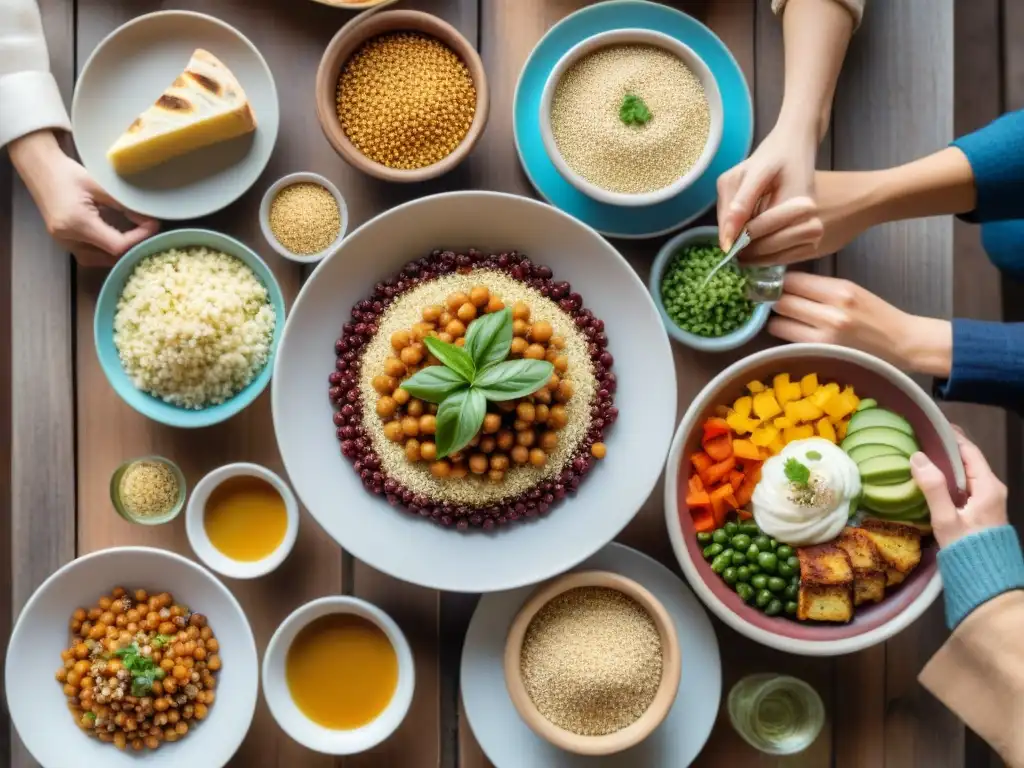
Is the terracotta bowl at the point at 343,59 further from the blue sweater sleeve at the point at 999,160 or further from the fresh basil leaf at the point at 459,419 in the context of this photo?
the blue sweater sleeve at the point at 999,160

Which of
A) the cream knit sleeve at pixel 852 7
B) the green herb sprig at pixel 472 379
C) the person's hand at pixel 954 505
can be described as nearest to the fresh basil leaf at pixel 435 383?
the green herb sprig at pixel 472 379

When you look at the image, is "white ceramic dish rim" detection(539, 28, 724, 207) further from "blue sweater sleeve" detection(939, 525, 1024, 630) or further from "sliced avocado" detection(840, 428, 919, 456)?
"blue sweater sleeve" detection(939, 525, 1024, 630)

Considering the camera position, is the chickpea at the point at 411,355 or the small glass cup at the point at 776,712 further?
the small glass cup at the point at 776,712

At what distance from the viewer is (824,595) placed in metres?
1.20

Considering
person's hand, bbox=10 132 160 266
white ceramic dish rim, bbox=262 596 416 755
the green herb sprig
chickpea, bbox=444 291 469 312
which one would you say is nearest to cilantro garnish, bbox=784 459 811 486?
the green herb sprig

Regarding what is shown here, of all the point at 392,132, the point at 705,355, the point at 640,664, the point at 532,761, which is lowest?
the point at 532,761

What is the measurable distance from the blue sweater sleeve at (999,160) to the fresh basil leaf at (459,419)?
762 mm

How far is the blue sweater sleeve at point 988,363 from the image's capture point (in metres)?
1.22

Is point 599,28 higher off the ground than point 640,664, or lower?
higher

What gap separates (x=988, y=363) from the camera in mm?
1223

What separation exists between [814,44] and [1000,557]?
0.72m

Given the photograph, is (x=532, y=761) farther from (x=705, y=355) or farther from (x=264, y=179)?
(x=264, y=179)

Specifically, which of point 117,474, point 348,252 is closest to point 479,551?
point 348,252

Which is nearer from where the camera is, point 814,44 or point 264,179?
point 814,44
